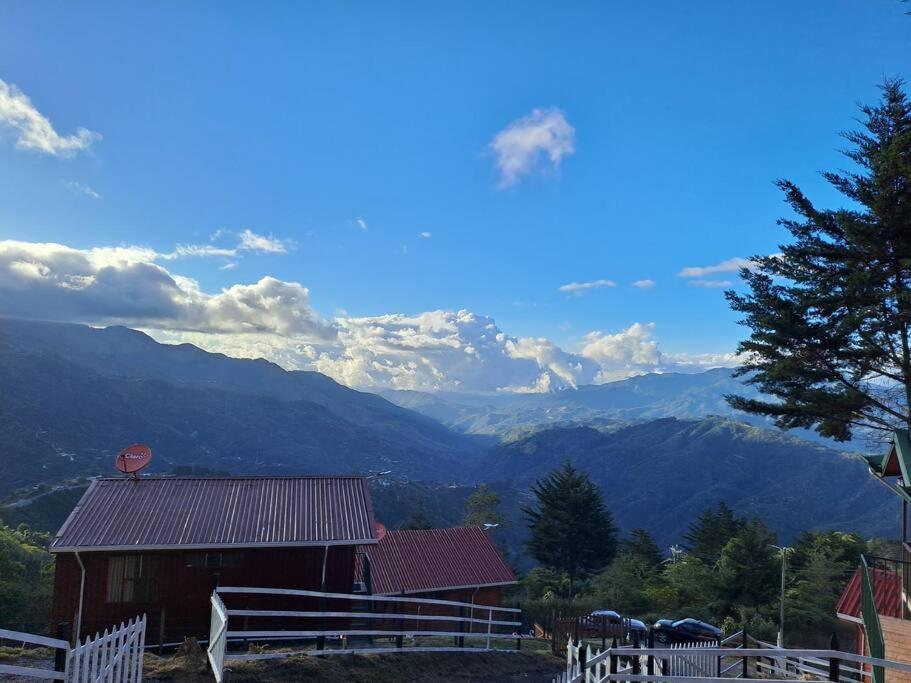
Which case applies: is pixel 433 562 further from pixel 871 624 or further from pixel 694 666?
pixel 871 624

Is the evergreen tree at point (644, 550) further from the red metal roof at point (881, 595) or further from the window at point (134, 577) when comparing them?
the window at point (134, 577)

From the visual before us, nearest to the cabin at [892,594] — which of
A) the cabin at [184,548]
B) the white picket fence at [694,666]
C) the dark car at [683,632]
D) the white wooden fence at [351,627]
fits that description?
the white picket fence at [694,666]

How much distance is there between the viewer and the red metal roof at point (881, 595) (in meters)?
14.2

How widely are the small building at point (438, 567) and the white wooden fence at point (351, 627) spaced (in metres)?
0.91

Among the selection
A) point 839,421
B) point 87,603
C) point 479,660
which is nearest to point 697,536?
point 839,421

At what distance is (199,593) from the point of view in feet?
56.1

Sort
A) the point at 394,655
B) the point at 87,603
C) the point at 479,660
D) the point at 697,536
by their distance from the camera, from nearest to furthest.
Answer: the point at 394,655
the point at 479,660
the point at 87,603
the point at 697,536

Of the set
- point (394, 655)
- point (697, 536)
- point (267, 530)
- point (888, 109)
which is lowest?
point (697, 536)

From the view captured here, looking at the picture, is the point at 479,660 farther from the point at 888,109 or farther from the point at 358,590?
the point at 888,109

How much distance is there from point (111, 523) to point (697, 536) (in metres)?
61.6

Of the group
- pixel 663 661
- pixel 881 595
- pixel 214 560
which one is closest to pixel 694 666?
pixel 663 661

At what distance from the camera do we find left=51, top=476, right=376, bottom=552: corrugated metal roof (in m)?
16.5

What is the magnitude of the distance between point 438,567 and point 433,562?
41 centimetres

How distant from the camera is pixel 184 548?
55.0 ft
